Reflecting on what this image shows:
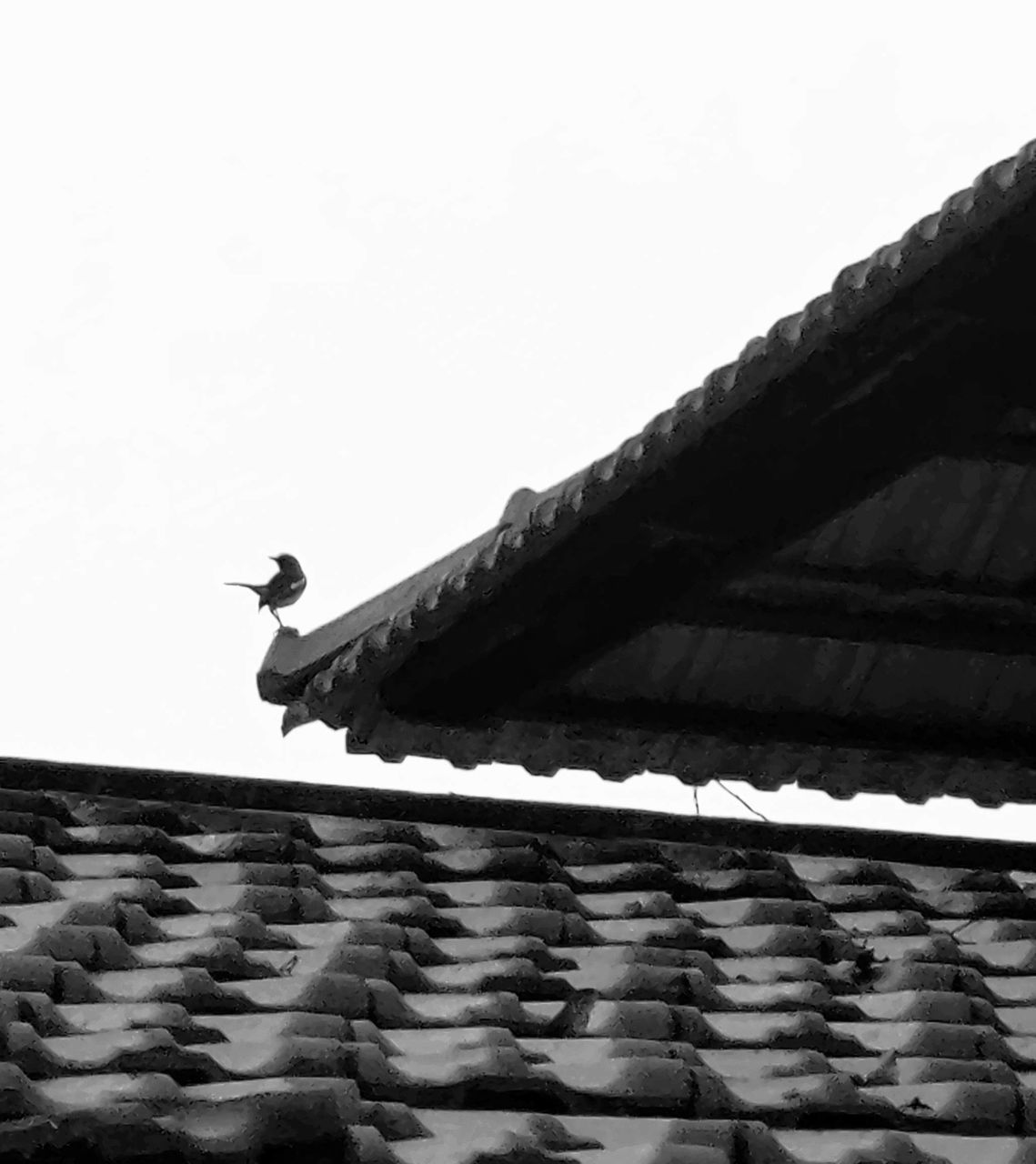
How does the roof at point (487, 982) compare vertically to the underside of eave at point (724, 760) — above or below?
below

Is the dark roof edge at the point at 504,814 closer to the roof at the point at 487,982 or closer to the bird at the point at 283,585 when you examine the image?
the roof at the point at 487,982

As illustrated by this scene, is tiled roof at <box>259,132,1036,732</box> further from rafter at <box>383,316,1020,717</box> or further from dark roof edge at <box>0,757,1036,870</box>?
dark roof edge at <box>0,757,1036,870</box>

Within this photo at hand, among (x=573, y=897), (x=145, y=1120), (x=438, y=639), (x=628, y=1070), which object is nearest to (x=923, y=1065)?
(x=628, y=1070)

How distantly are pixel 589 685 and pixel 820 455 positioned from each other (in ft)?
2.89

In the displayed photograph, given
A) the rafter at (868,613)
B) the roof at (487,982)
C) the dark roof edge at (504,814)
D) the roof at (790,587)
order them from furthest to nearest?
1. the rafter at (868,613)
2. the roof at (790,587)
3. the dark roof edge at (504,814)
4. the roof at (487,982)

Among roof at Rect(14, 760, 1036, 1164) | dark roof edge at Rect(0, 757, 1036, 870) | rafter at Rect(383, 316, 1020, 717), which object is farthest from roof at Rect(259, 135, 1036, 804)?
roof at Rect(14, 760, 1036, 1164)

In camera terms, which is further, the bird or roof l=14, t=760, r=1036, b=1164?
the bird

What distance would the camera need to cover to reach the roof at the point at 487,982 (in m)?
2.60

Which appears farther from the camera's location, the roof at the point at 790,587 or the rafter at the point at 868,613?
the rafter at the point at 868,613

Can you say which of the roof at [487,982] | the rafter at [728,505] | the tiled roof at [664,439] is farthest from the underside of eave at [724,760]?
the roof at [487,982]

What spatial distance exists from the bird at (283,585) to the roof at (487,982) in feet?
5.39

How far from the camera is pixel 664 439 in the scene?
4430 mm

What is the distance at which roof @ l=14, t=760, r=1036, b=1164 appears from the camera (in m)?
2.60

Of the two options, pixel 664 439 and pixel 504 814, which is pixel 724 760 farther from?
pixel 664 439
